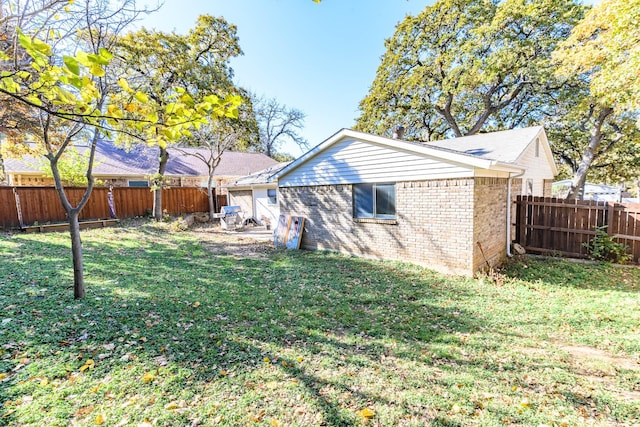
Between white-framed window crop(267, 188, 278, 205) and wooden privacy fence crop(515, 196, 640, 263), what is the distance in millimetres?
10128

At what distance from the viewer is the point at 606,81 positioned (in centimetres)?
822

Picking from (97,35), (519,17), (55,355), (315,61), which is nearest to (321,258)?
(55,355)

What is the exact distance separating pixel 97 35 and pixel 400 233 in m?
7.60

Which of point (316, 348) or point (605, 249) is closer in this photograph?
point (316, 348)

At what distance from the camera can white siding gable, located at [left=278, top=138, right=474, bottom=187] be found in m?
7.06

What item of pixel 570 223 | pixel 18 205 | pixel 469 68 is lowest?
pixel 570 223

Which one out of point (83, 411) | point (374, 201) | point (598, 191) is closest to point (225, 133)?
point (374, 201)

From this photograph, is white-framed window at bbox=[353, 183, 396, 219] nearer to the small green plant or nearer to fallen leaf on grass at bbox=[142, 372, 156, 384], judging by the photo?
the small green plant

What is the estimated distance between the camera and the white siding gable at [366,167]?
7062 millimetres

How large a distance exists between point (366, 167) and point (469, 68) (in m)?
13.1

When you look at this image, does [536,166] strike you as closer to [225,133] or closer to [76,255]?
[76,255]

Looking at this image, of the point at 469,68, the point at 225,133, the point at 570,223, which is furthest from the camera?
the point at 225,133

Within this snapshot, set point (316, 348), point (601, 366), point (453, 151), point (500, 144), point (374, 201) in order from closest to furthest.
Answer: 1. point (601, 366)
2. point (316, 348)
3. point (453, 151)
4. point (374, 201)
5. point (500, 144)

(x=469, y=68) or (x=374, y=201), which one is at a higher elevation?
(x=469, y=68)
